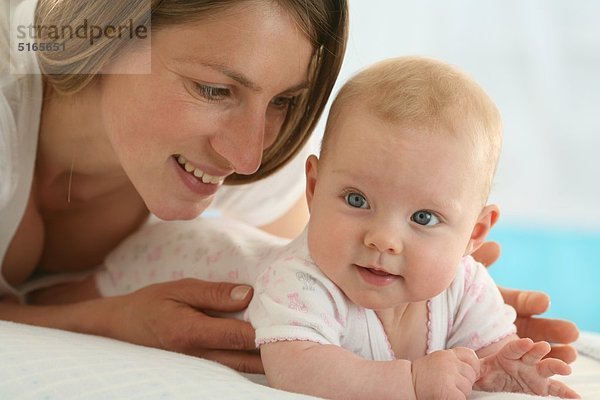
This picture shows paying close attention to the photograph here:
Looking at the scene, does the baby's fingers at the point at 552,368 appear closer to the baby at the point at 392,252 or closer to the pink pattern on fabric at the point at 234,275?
the baby at the point at 392,252

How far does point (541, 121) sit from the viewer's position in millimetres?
3594

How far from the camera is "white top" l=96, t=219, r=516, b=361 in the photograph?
1.16 metres

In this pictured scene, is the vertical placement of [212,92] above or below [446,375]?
above

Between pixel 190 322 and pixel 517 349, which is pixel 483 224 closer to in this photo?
pixel 517 349

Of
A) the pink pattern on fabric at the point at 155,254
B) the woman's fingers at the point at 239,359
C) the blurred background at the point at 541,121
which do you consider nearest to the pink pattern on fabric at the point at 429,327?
the woman's fingers at the point at 239,359

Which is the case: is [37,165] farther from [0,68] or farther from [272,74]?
[272,74]

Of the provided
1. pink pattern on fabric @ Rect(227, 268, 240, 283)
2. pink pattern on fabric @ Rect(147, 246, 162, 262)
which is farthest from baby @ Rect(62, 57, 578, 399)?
pink pattern on fabric @ Rect(147, 246, 162, 262)

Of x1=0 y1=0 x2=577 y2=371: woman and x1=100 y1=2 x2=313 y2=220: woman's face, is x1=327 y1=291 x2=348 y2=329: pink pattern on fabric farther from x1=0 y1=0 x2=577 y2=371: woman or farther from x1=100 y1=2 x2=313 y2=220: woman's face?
x1=100 y1=2 x2=313 y2=220: woman's face

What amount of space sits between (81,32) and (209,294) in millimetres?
485

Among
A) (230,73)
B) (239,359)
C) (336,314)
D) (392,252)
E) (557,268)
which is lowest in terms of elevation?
(557,268)

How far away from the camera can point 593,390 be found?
126 cm

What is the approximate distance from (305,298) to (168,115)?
406 mm

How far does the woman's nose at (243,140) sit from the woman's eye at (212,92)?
38 mm

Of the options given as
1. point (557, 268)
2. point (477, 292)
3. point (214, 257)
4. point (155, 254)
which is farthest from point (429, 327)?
point (557, 268)
